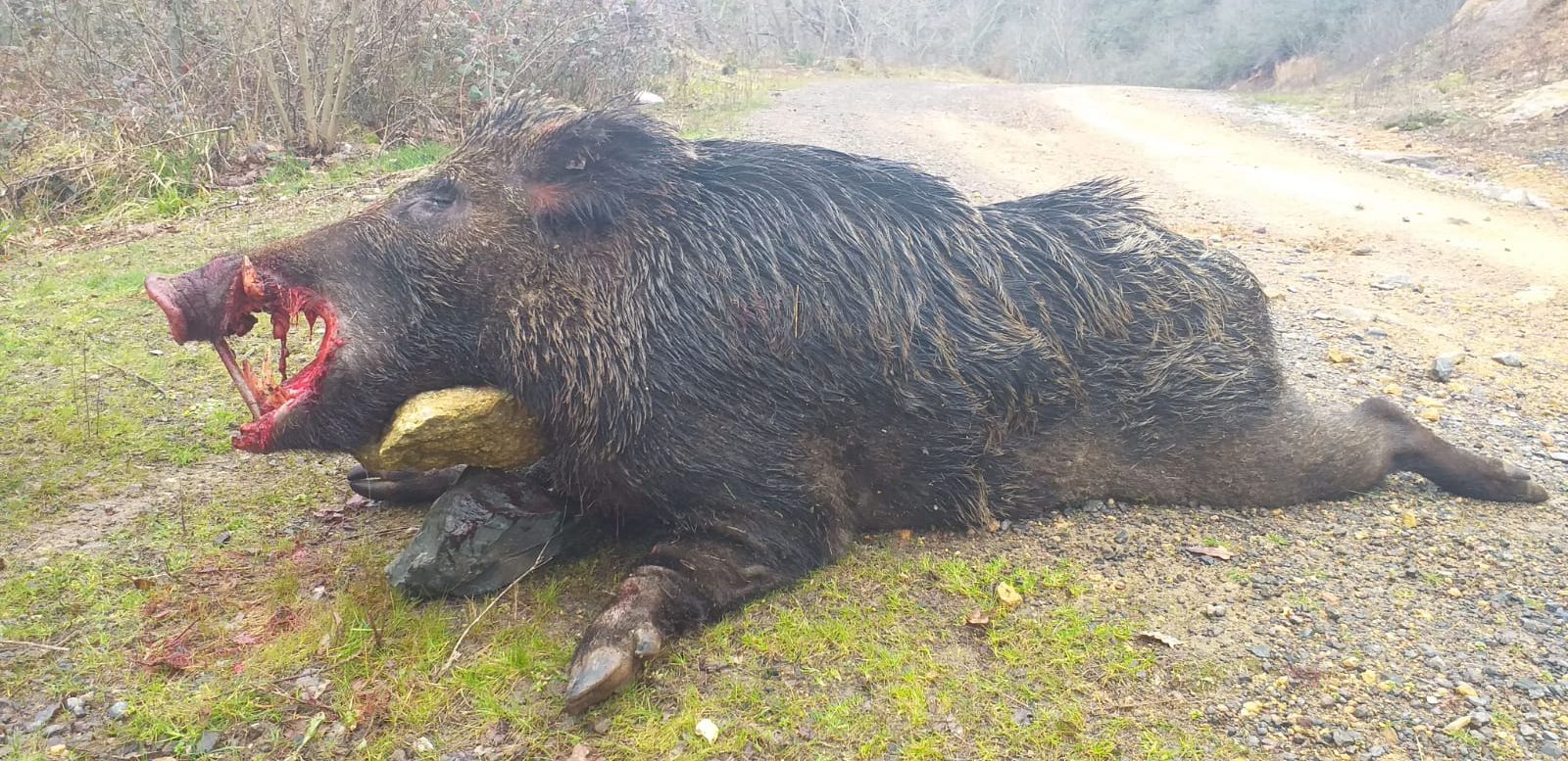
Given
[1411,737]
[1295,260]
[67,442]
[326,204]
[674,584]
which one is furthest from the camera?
[326,204]

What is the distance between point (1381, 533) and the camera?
11.8ft

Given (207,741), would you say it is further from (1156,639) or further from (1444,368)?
(1444,368)

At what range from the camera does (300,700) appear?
2.73 m

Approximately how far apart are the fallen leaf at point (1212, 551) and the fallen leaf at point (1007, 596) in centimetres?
74

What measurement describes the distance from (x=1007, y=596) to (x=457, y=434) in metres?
1.90

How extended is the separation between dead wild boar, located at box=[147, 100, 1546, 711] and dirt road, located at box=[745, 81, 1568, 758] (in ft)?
0.96

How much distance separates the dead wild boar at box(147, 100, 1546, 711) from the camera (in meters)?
3.10

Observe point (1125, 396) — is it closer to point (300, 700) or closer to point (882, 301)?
point (882, 301)

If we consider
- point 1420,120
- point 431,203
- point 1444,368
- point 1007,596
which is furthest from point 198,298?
point 1420,120

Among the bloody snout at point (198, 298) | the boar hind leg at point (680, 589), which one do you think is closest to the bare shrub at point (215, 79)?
the bloody snout at point (198, 298)

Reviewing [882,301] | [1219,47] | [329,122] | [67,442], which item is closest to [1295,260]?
[882,301]

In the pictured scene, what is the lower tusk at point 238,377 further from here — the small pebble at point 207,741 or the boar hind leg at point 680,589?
the boar hind leg at point 680,589

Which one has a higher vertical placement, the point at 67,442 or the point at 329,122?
the point at 329,122

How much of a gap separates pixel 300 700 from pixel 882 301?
219 cm
